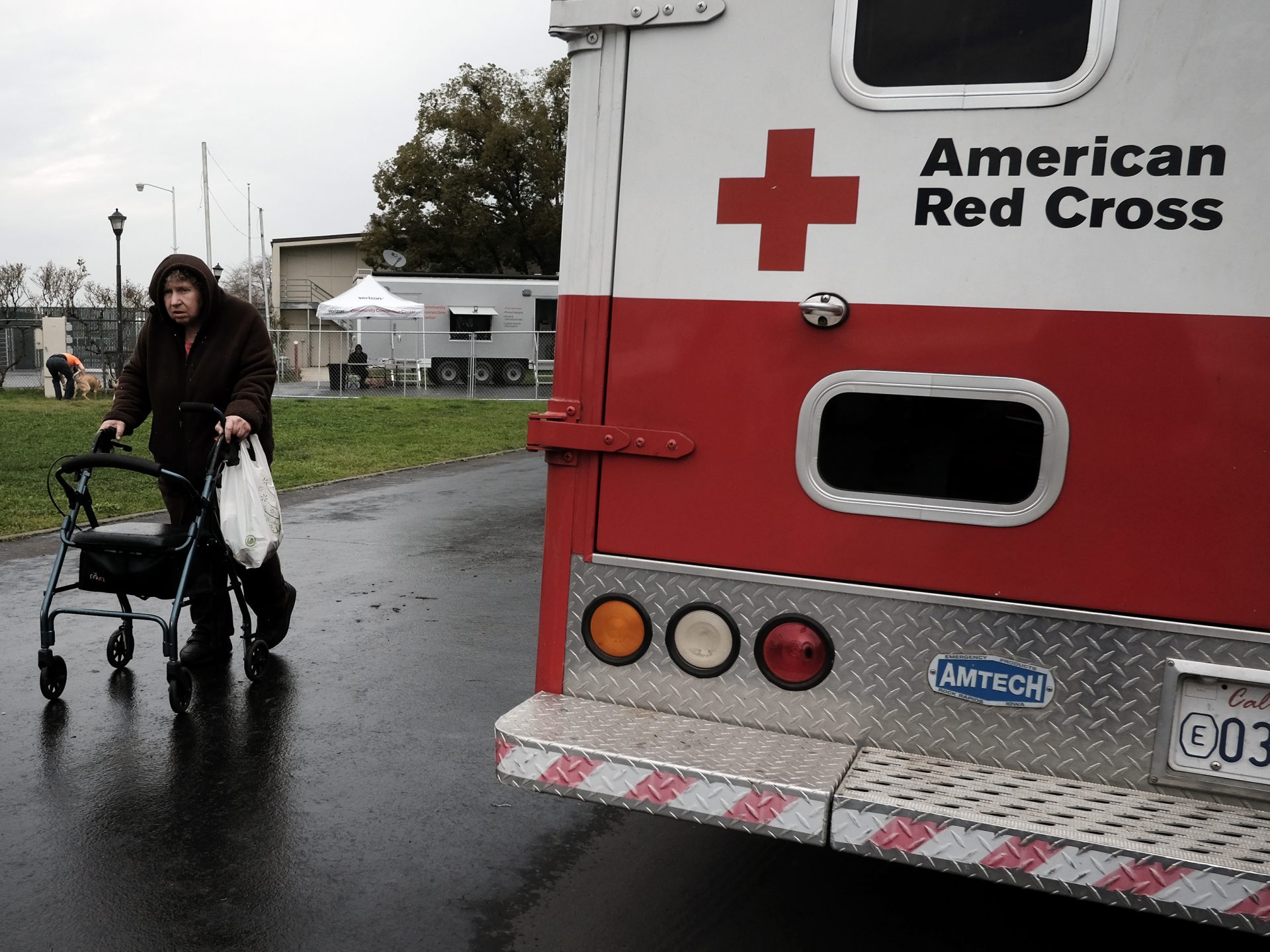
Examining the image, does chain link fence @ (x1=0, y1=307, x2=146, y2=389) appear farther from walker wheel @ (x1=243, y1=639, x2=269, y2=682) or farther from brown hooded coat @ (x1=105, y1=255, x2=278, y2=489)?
walker wheel @ (x1=243, y1=639, x2=269, y2=682)

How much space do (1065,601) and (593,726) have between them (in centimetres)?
120

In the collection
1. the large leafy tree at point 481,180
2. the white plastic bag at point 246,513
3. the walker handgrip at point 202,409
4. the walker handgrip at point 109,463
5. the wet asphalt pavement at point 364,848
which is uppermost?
the large leafy tree at point 481,180

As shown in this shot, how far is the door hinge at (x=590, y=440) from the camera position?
292 cm

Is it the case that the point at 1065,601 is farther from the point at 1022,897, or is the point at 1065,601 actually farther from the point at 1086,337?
the point at 1022,897

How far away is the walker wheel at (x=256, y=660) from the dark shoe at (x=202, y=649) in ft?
0.81

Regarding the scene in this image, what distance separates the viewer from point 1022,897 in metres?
3.51

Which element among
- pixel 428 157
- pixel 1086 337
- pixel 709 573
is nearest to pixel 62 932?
pixel 709 573

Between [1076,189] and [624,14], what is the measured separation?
120 cm

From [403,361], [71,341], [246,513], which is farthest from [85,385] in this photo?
[246,513]

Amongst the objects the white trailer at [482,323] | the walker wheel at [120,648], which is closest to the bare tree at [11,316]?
the white trailer at [482,323]

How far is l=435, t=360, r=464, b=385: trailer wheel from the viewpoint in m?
32.4

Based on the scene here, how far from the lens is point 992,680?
2678mm

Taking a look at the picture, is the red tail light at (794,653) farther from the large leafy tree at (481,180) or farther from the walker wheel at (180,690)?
the large leafy tree at (481,180)

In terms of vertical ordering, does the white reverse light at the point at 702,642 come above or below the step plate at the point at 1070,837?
above
